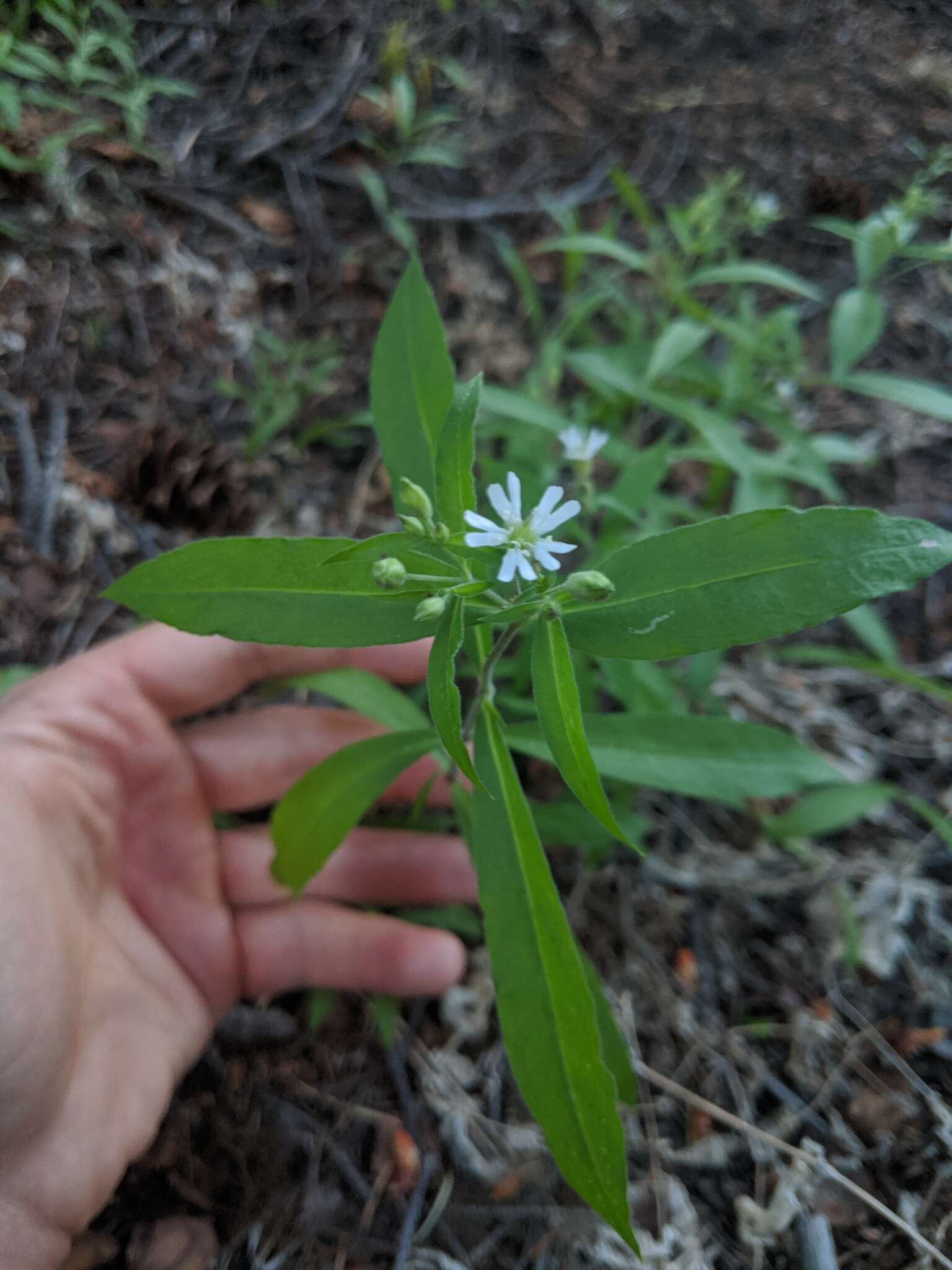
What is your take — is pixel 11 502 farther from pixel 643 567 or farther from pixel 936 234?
pixel 936 234

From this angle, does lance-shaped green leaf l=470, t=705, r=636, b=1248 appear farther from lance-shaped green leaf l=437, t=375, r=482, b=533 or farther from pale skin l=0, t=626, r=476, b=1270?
pale skin l=0, t=626, r=476, b=1270

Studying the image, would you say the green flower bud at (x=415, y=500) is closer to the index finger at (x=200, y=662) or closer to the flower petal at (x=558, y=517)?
the flower petal at (x=558, y=517)

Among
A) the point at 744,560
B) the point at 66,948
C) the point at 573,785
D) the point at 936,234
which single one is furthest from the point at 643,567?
the point at 936,234

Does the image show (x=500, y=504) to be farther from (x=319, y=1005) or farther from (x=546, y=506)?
(x=319, y=1005)

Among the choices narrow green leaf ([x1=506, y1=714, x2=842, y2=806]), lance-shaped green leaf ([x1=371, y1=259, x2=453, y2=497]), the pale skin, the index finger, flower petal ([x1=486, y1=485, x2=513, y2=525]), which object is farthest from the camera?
the index finger

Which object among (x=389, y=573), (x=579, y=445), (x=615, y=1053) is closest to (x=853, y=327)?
(x=579, y=445)

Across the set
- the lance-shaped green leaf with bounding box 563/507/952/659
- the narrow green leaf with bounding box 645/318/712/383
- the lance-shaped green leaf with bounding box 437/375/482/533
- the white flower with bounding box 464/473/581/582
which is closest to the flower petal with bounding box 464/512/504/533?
the white flower with bounding box 464/473/581/582

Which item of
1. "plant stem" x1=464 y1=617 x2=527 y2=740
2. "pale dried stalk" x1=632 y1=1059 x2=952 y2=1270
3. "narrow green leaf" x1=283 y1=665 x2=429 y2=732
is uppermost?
"plant stem" x1=464 y1=617 x2=527 y2=740
